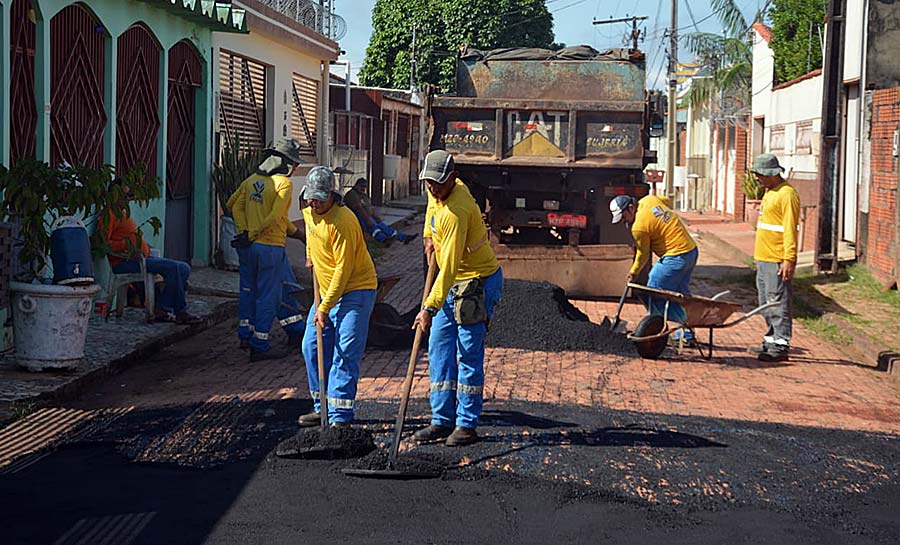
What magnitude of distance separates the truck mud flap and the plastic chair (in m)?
4.48

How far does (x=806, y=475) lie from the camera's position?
21.5 feet

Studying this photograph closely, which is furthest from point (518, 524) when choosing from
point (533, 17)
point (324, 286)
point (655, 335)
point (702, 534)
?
point (533, 17)

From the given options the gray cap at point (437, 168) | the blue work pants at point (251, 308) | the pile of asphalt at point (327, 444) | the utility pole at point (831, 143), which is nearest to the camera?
the pile of asphalt at point (327, 444)

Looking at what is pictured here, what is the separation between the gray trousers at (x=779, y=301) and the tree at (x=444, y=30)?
33453 mm

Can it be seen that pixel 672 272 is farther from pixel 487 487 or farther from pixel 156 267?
pixel 487 487

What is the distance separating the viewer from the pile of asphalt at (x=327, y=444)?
21.9ft

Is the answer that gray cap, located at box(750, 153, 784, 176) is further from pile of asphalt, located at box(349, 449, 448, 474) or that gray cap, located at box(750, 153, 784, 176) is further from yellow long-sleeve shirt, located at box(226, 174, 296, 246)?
pile of asphalt, located at box(349, 449, 448, 474)

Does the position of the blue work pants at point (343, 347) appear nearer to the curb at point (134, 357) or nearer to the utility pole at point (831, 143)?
the curb at point (134, 357)

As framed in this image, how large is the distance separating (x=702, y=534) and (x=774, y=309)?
5.63 meters

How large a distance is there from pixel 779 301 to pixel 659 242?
1214mm

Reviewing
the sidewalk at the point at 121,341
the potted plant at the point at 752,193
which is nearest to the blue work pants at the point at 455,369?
the sidewalk at the point at 121,341

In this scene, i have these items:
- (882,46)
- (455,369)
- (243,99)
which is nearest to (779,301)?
(455,369)

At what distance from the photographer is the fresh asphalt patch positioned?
553 cm

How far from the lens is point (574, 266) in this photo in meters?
14.4
